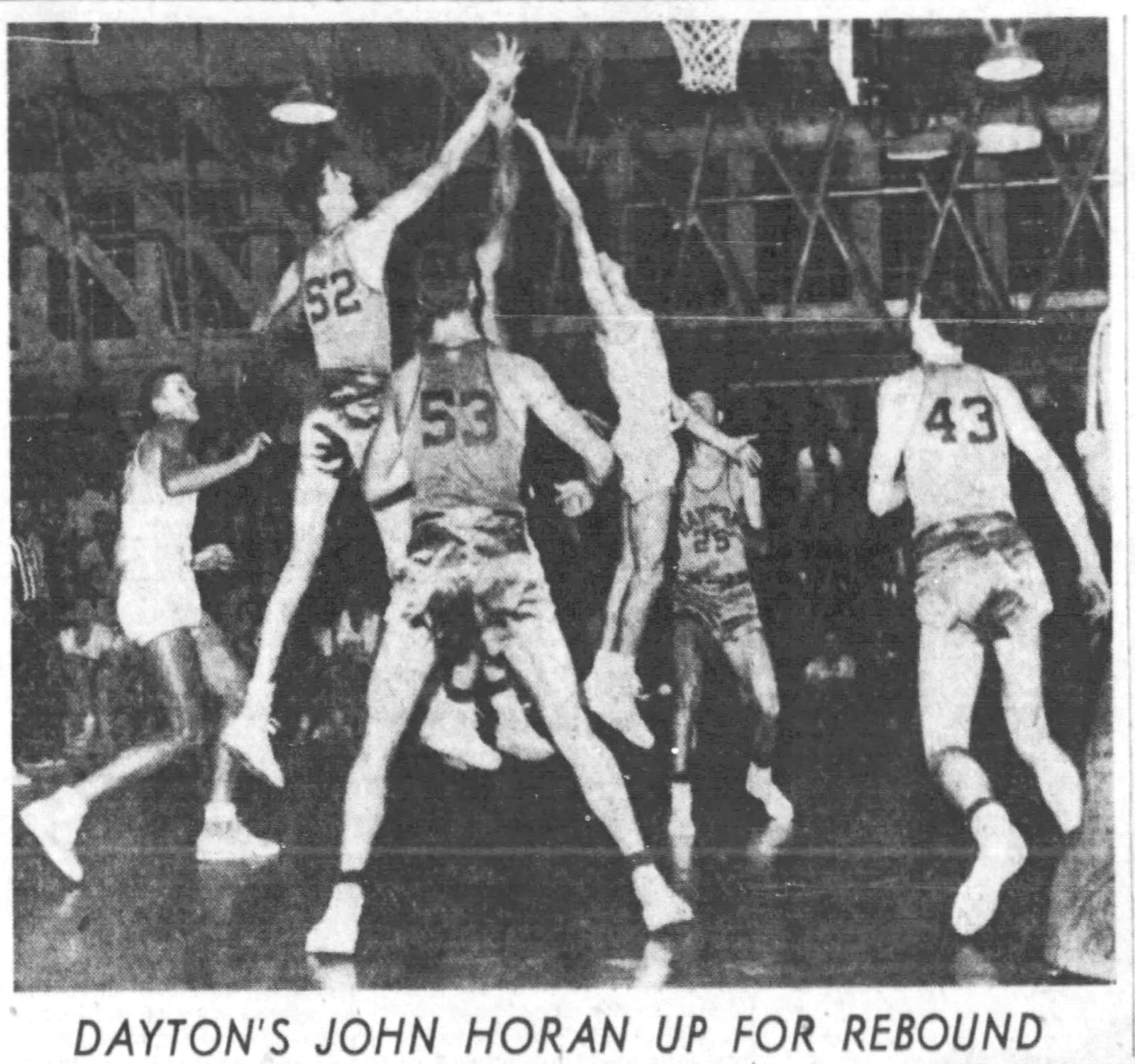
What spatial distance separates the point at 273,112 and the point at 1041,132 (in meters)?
2.23

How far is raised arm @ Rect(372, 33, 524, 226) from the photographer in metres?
4.64

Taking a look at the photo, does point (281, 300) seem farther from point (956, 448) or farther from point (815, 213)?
point (956, 448)

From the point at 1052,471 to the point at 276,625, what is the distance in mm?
2286

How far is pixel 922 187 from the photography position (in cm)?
473

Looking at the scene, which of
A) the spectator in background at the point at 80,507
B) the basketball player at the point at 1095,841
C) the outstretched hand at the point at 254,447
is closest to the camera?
the basketball player at the point at 1095,841

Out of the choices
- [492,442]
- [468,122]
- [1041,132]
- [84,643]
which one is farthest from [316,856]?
[1041,132]

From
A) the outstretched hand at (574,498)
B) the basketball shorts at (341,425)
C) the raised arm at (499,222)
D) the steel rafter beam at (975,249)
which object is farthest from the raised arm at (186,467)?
the steel rafter beam at (975,249)

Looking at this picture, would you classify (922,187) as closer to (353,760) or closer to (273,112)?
(273,112)

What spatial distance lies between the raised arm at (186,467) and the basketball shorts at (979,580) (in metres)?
1.97

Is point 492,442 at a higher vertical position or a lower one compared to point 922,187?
lower

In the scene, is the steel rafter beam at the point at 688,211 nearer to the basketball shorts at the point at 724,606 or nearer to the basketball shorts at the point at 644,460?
the basketball shorts at the point at 644,460

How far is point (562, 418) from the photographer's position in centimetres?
463

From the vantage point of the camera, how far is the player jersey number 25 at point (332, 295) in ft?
15.4

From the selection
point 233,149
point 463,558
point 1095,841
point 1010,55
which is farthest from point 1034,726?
point 233,149
